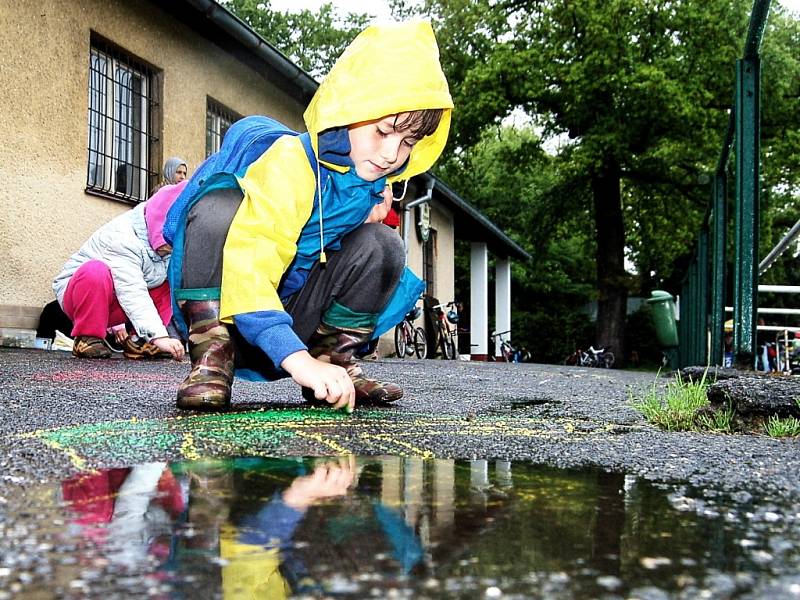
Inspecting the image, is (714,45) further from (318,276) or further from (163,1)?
(318,276)

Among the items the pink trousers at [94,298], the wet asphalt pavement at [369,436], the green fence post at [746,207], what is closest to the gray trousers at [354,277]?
the wet asphalt pavement at [369,436]

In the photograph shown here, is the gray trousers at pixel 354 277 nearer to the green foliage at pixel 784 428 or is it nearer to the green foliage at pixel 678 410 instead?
the green foliage at pixel 678 410

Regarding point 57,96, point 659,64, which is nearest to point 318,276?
point 57,96

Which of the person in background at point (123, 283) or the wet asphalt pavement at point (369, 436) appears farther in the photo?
the person in background at point (123, 283)


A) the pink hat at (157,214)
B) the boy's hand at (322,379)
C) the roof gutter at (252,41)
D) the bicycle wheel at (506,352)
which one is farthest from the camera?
the bicycle wheel at (506,352)

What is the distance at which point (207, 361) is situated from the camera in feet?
7.67

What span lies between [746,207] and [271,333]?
2658 mm

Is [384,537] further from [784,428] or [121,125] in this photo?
[121,125]

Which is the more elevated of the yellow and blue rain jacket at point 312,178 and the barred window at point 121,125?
the barred window at point 121,125

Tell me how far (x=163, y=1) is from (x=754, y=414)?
6761mm

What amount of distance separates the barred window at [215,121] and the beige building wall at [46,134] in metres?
1.23

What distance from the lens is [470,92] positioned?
62.0 ft

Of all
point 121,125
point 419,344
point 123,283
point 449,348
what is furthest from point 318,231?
point 449,348

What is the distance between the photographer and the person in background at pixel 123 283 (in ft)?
15.6
